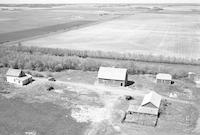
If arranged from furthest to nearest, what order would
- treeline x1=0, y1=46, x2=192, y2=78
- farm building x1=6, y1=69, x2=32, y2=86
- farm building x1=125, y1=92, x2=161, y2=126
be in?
treeline x1=0, y1=46, x2=192, y2=78, farm building x1=6, y1=69, x2=32, y2=86, farm building x1=125, y1=92, x2=161, y2=126

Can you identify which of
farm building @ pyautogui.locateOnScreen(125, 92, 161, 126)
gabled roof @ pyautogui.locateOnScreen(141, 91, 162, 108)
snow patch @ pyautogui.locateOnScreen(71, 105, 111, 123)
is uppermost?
gabled roof @ pyautogui.locateOnScreen(141, 91, 162, 108)

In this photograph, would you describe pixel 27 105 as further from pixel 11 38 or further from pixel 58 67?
pixel 11 38

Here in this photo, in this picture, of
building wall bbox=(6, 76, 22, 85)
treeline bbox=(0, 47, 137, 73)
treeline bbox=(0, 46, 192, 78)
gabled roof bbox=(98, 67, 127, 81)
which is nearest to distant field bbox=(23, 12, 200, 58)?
treeline bbox=(0, 46, 192, 78)

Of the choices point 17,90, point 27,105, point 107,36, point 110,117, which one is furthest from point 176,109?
point 107,36

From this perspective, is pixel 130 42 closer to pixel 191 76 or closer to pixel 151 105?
pixel 191 76

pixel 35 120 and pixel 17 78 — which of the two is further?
pixel 17 78

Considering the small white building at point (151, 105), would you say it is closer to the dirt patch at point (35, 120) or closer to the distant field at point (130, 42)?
the dirt patch at point (35, 120)

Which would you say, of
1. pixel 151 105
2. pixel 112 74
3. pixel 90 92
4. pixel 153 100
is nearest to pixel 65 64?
pixel 112 74

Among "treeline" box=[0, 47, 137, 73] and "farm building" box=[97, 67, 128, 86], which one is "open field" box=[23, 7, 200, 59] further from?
"farm building" box=[97, 67, 128, 86]
